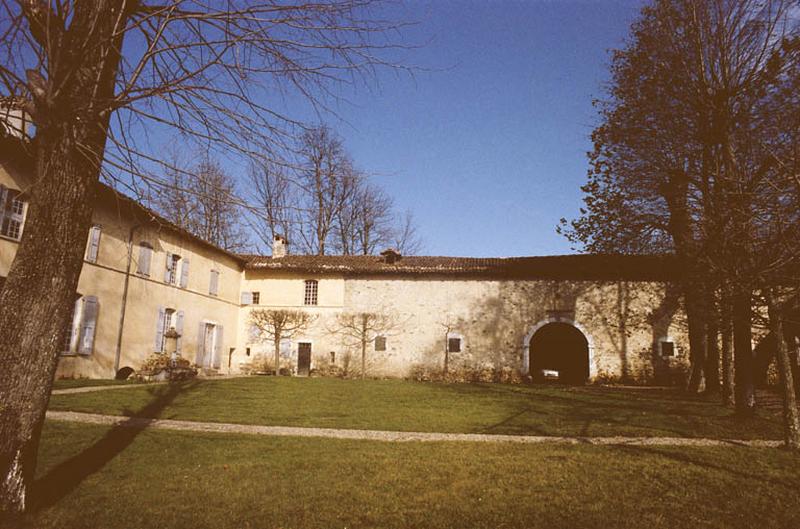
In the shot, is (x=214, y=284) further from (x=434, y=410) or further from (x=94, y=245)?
(x=434, y=410)

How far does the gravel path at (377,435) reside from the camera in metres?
7.99

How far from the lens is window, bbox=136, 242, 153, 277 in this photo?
17.8m

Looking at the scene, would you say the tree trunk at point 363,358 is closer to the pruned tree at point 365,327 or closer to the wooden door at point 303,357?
the pruned tree at point 365,327

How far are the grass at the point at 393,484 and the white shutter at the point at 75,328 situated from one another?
8.59m

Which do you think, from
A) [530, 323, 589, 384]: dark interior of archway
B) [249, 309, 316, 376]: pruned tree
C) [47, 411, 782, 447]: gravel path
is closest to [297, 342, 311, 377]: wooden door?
[249, 309, 316, 376]: pruned tree

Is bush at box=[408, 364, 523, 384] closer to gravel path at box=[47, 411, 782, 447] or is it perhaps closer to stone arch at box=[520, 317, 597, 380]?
stone arch at box=[520, 317, 597, 380]

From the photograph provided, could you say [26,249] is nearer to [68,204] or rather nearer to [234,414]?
[68,204]

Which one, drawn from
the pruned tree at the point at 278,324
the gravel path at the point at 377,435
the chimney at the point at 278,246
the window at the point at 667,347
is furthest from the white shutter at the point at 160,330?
the window at the point at 667,347

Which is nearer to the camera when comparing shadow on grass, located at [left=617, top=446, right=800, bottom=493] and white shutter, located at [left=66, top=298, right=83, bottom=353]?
shadow on grass, located at [left=617, top=446, right=800, bottom=493]

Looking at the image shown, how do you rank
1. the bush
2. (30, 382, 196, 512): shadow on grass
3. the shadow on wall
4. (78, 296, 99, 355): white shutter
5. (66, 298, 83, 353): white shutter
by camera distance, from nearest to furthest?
(30, 382, 196, 512): shadow on grass < (66, 298, 83, 353): white shutter < (78, 296, 99, 355): white shutter < the shadow on wall < the bush

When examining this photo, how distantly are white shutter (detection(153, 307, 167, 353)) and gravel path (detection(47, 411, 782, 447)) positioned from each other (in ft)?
32.7

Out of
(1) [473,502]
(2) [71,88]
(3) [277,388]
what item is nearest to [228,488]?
(1) [473,502]

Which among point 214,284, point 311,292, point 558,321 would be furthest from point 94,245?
point 558,321

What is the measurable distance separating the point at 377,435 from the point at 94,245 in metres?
12.1
